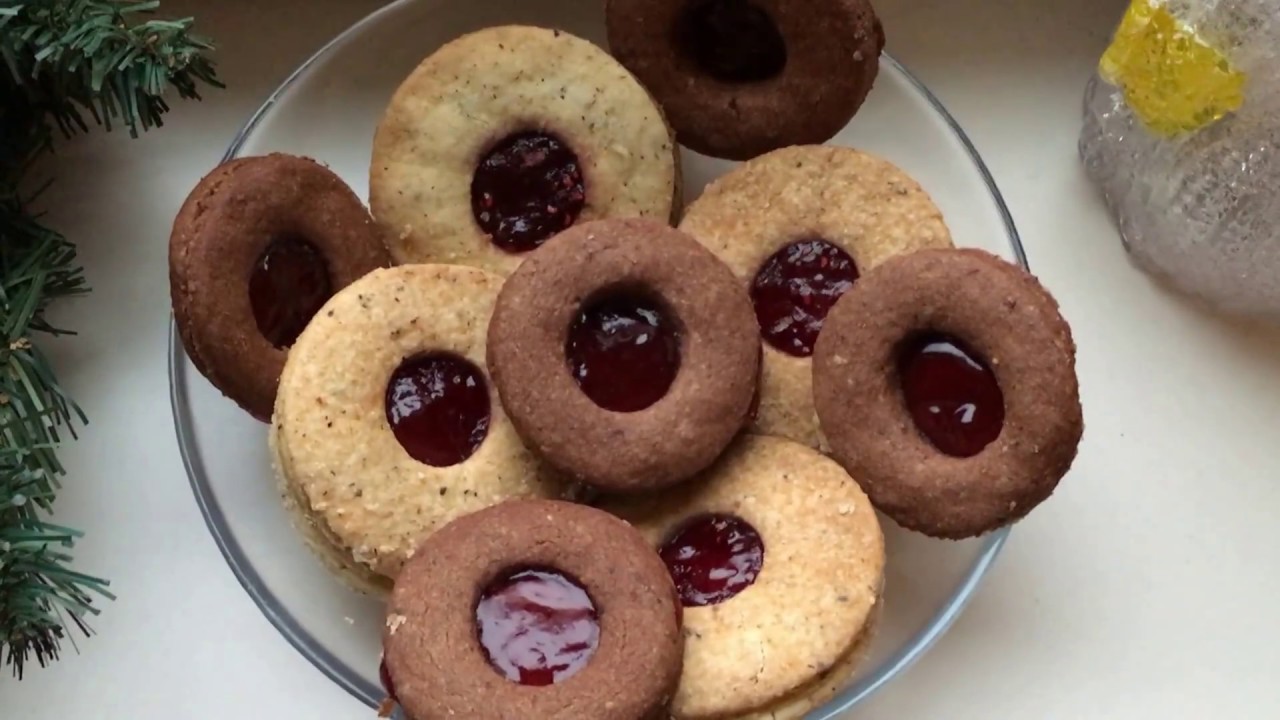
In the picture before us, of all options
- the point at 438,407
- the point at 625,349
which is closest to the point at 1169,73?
the point at 625,349

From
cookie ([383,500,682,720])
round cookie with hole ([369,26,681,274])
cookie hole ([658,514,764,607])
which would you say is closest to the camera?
cookie ([383,500,682,720])

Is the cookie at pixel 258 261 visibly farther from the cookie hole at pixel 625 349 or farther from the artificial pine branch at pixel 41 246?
the cookie hole at pixel 625 349

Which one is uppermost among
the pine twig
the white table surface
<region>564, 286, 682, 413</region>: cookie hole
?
the pine twig

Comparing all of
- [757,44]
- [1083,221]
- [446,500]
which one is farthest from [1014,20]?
[446,500]

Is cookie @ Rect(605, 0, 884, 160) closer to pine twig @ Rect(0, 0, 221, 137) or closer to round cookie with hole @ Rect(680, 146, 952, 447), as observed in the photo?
round cookie with hole @ Rect(680, 146, 952, 447)

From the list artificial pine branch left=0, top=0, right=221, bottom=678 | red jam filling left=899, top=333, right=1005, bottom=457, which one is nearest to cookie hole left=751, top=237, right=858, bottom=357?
red jam filling left=899, top=333, right=1005, bottom=457

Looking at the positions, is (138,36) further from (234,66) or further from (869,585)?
(869,585)

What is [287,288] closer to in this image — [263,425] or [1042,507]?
[263,425]
